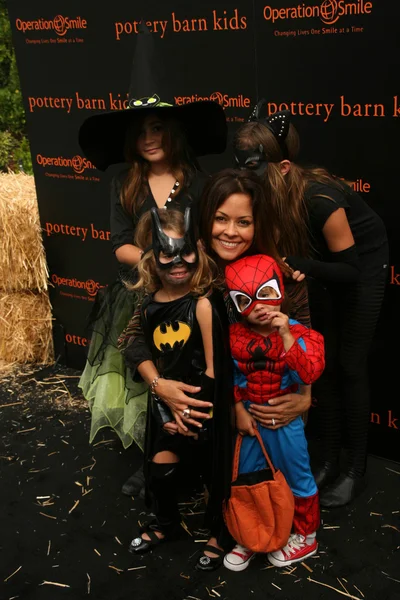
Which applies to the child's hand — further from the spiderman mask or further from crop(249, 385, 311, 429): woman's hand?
the spiderman mask

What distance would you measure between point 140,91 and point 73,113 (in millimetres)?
1682

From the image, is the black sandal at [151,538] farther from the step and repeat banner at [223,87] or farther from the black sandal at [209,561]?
the step and repeat banner at [223,87]

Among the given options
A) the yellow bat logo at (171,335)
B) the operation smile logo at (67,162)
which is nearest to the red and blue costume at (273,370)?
the yellow bat logo at (171,335)

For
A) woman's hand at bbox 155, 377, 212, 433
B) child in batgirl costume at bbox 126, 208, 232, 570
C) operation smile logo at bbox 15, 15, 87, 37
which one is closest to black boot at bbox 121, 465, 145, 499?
child in batgirl costume at bbox 126, 208, 232, 570

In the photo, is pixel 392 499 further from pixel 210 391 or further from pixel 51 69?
pixel 51 69

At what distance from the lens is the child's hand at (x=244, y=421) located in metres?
3.39

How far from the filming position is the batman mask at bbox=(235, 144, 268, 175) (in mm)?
3348

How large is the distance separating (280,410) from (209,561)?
875mm

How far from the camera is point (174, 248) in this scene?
10.5ft

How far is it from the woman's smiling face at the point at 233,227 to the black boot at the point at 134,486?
1711 millimetres

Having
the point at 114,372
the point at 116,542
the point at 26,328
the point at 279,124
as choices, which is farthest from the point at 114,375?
the point at 26,328

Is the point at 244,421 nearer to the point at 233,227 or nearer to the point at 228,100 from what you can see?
the point at 233,227

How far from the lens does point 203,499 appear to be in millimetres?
4207

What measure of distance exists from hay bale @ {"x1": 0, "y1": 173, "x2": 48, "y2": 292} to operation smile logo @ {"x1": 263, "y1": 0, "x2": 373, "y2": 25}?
2574 millimetres
